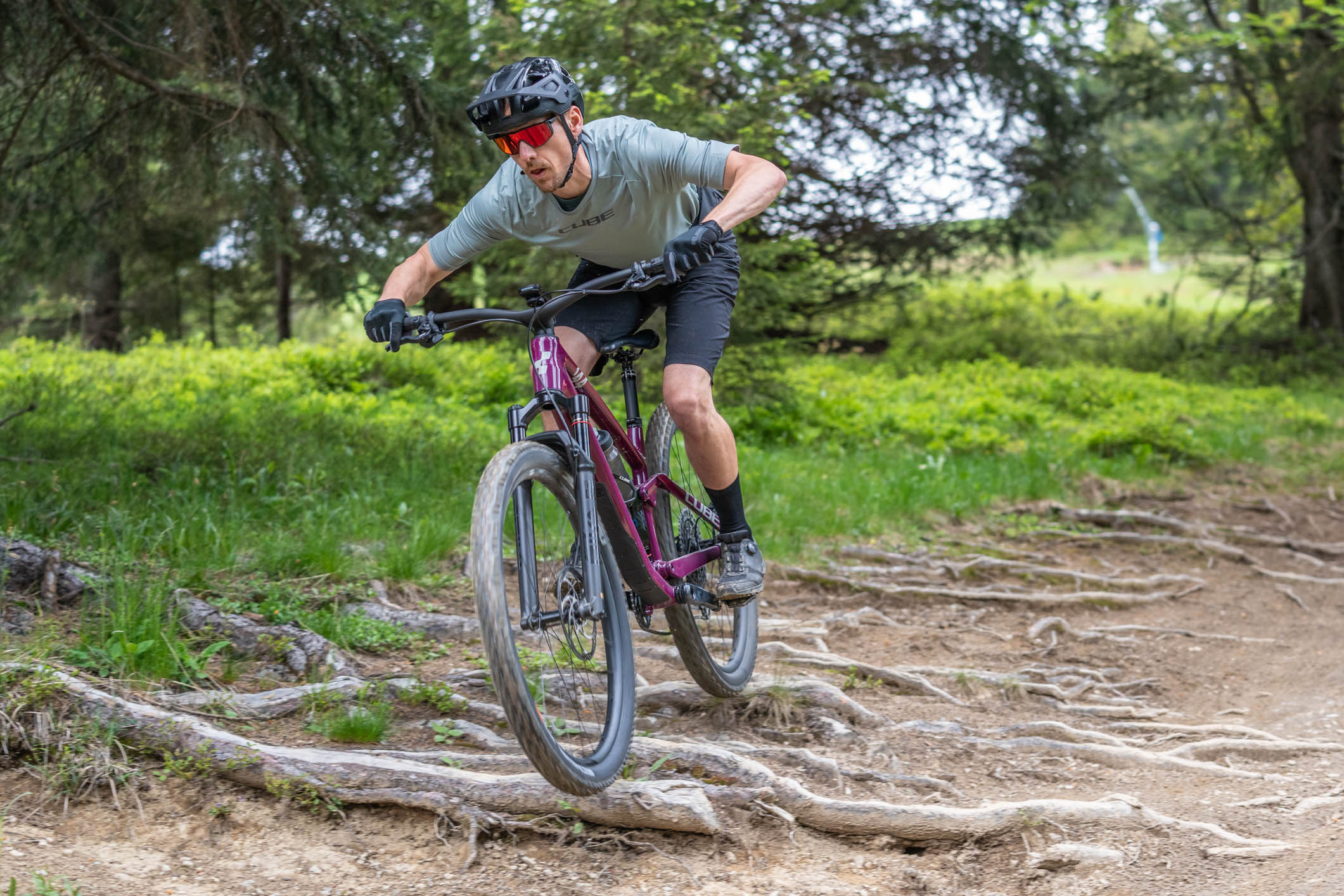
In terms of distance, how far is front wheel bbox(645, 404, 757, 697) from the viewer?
397 centimetres

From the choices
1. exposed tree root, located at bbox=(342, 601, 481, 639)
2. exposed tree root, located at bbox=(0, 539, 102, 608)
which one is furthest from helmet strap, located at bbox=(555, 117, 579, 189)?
exposed tree root, located at bbox=(0, 539, 102, 608)

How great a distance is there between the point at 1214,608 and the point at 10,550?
649 centimetres

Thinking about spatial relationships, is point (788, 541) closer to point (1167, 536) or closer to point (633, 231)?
point (1167, 536)

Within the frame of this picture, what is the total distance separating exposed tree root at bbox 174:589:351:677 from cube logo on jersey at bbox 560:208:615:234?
6.34ft

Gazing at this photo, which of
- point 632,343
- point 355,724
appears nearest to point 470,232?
point 632,343

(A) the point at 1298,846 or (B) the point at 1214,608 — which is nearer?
(A) the point at 1298,846

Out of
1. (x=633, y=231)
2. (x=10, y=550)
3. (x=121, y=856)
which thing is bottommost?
(x=121, y=856)

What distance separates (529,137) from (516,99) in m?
0.13

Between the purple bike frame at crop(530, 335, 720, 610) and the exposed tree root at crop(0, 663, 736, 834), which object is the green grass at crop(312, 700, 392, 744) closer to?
the exposed tree root at crop(0, 663, 736, 834)

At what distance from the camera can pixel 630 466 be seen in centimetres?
390

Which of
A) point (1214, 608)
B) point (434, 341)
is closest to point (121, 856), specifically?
point (434, 341)

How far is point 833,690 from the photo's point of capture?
429 centimetres

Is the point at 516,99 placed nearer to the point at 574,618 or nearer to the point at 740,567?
the point at 574,618

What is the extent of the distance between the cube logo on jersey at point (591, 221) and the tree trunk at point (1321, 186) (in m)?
12.6
